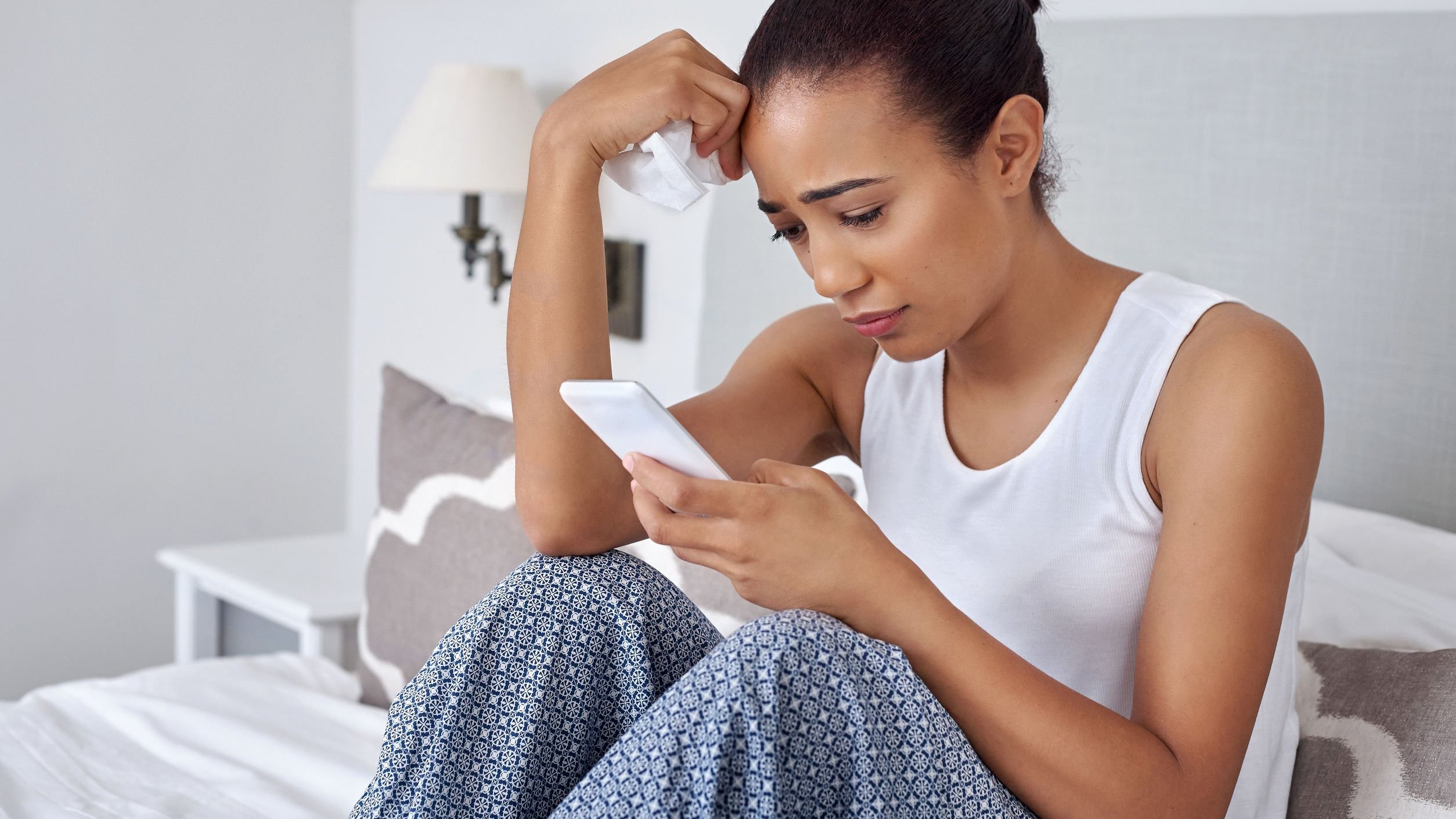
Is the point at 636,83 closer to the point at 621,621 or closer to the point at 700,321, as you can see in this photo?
the point at 621,621

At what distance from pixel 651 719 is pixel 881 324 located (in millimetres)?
361

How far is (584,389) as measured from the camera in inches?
30.7

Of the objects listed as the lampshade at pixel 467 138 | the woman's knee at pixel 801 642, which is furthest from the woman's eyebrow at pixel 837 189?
the lampshade at pixel 467 138

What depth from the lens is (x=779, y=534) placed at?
0.80 meters

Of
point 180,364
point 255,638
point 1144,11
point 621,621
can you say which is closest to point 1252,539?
point 621,621

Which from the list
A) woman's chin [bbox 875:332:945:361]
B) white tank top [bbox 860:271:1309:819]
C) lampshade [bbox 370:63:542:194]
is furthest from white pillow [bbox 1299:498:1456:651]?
lampshade [bbox 370:63:542:194]

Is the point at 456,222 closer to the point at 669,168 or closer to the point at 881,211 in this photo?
the point at 669,168

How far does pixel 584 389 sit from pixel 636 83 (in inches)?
13.6

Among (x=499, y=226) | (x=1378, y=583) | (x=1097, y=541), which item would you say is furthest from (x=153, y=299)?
(x=1378, y=583)

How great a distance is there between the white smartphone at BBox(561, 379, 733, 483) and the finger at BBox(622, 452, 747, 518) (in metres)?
0.01

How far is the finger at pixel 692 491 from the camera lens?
79cm

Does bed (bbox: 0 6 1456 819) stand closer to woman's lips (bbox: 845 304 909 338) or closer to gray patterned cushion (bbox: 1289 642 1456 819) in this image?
gray patterned cushion (bbox: 1289 642 1456 819)

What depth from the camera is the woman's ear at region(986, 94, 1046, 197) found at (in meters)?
0.96

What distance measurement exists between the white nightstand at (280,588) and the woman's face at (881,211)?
4.34ft
